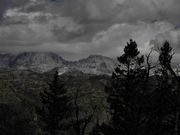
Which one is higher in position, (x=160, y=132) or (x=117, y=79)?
(x=117, y=79)

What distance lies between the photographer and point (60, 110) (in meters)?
65.2

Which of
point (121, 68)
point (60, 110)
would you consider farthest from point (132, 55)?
point (60, 110)

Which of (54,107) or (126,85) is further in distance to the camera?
(54,107)

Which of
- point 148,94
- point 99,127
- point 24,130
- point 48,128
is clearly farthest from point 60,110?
point 24,130

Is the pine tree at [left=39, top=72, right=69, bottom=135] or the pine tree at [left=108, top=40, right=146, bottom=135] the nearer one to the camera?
the pine tree at [left=108, top=40, right=146, bottom=135]

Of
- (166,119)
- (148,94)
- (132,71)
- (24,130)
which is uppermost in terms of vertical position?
(132,71)

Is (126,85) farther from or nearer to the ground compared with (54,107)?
farther from the ground

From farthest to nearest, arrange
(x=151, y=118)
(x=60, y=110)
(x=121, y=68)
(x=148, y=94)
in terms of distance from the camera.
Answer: (x=60, y=110) → (x=121, y=68) → (x=148, y=94) → (x=151, y=118)

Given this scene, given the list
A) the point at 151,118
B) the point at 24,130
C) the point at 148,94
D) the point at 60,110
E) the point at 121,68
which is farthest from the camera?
the point at 24,130

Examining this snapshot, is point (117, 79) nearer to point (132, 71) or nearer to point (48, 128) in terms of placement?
point (132, 71)

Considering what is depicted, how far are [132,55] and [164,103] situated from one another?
24.2 feet

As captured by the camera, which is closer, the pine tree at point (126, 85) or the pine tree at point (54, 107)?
the pine tree at point (126, 85)

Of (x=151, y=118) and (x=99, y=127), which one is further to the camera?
(x=99, y=127)

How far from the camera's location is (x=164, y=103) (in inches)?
1694
